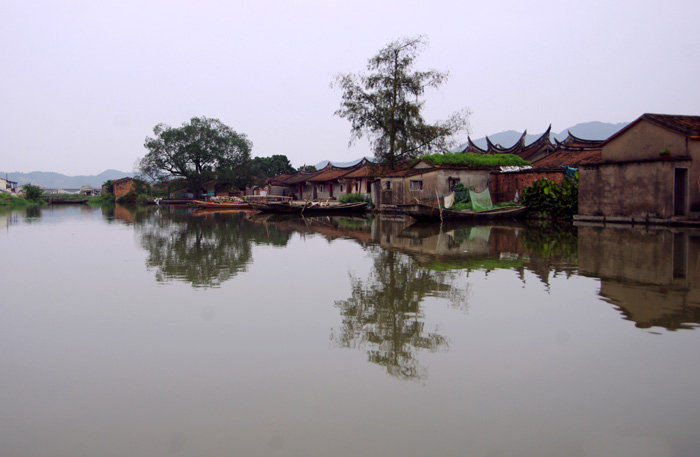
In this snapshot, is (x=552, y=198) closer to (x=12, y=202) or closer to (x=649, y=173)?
(x=649, y=173)

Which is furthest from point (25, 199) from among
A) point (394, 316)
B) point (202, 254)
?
point (394, 316)

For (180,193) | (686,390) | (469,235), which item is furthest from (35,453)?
(180,193)

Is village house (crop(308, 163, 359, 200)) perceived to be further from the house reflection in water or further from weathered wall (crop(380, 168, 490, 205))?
the house reflection in water

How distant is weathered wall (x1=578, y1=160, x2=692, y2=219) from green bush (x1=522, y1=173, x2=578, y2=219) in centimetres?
89

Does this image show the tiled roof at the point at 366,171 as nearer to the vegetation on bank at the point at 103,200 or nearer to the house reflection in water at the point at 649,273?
the house reflection in water at the point at 649,273

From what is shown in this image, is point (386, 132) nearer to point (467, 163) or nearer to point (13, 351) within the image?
point (467, 163)

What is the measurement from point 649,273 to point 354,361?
20.8ft

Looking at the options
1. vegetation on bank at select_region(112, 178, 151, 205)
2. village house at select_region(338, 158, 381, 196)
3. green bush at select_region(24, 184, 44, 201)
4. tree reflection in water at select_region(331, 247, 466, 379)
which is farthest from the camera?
vegetation on bank at select_region(112, 178, 151, 205)

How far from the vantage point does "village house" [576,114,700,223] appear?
645 inches

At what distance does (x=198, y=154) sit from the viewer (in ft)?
181

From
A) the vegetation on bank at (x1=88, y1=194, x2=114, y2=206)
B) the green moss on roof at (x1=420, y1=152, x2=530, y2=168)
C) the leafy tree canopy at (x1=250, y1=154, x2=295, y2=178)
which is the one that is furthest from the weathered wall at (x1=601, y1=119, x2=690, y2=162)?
the vegetation on bank at (x1=88, y1=194, x2=114, y2=206)

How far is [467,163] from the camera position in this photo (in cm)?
2597

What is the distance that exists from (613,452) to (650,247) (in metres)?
10.2

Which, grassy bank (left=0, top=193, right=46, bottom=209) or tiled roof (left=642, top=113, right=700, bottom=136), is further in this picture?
grassy bank (left=0, top=193, right=46, bottom=209)
